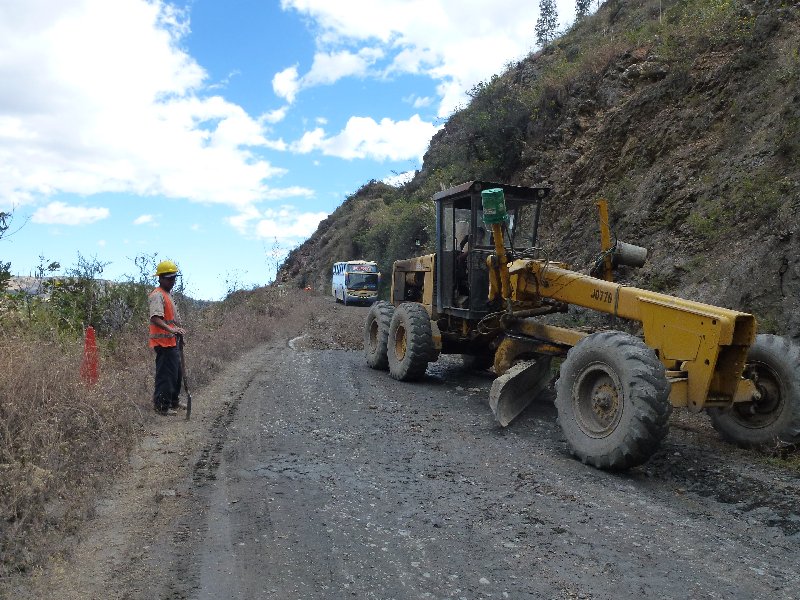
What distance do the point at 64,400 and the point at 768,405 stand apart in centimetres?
617

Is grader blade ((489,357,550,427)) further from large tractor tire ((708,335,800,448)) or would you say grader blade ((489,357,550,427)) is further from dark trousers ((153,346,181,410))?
dark trousers ((153,346,181,410))

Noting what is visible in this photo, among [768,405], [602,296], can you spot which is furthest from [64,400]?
[768,405]

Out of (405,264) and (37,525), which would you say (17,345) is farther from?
(405,264)

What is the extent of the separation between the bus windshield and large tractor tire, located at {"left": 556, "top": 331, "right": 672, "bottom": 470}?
26632 mm

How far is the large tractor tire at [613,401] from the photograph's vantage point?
16.5 ft

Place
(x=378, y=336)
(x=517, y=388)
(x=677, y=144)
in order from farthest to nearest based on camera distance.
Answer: (x=677, y=144)
(x=378, y=336)
(x=517, y=388)

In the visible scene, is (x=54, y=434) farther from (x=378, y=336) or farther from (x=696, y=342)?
(x=378, y=336)

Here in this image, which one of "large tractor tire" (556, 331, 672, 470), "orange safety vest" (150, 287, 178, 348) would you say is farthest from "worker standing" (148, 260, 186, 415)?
"large tractor tire" (556, 331, 672, 470)

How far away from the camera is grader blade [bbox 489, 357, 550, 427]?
679 cm

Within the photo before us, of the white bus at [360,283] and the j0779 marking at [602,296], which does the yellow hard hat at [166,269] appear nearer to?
the j0779 marking at [602,296]

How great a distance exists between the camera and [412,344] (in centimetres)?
935

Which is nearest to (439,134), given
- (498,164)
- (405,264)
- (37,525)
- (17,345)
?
(498,164)

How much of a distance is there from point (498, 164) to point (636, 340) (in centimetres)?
1533

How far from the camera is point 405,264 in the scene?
11.3 metres
